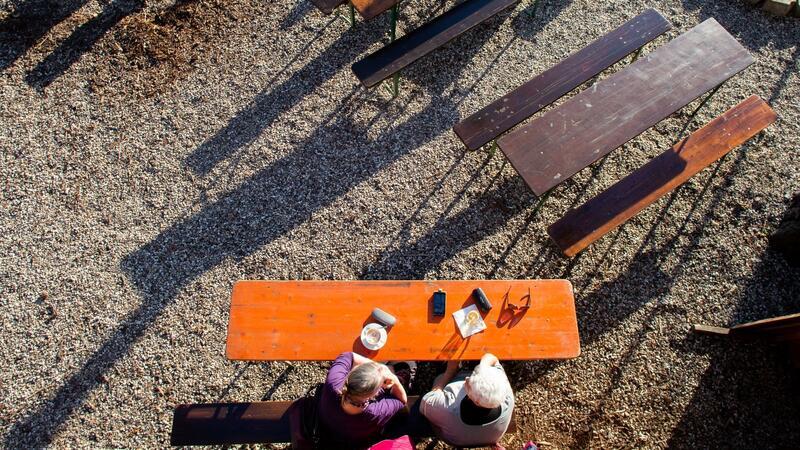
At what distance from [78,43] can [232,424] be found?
4.66 m

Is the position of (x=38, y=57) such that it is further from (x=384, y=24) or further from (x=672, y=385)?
(x=672, y=385)

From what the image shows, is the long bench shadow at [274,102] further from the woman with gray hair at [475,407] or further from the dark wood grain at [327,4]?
the woman with gray hair at [475,407]

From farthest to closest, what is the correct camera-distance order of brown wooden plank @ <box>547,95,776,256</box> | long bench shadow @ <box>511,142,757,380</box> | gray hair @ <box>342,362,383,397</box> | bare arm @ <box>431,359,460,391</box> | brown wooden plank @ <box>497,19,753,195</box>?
long bench shadow @ <box>511,142,757,380</box>, brown wooden plank @ <box>547,95,776,256</box>, brown wooden plank @ <box>497,19,753,195</box>, bare arm @ <box>431,359,460,391</box>, gray hair @ <box>342,362,383,397</box>

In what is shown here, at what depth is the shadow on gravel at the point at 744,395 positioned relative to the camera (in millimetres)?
4164

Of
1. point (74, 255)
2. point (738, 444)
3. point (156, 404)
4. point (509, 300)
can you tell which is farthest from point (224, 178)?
point (738, 444)

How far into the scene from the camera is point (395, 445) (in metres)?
3.16

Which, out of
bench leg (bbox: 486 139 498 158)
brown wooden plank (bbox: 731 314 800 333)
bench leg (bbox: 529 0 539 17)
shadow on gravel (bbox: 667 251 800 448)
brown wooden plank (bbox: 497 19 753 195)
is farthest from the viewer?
bench leg (bbox: 529 0 539 17)

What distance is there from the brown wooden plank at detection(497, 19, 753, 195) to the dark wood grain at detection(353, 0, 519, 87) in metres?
1.36

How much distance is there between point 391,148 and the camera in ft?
17.3

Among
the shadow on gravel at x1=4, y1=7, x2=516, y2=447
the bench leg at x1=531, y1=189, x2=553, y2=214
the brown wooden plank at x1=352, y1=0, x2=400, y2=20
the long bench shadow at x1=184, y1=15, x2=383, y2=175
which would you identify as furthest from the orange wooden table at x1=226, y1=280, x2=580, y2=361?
the brown wooden plank at x1=352, y1=0, x2=400, y2=20

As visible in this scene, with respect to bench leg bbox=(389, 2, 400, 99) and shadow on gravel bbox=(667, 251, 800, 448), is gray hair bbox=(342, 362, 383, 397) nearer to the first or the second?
shadow on gravel bbox=(667, 251, 800, 448)

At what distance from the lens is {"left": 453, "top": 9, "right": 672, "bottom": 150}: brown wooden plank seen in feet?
15.4

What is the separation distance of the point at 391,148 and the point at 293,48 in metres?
1.70

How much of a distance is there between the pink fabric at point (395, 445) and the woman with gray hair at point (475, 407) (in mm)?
243
